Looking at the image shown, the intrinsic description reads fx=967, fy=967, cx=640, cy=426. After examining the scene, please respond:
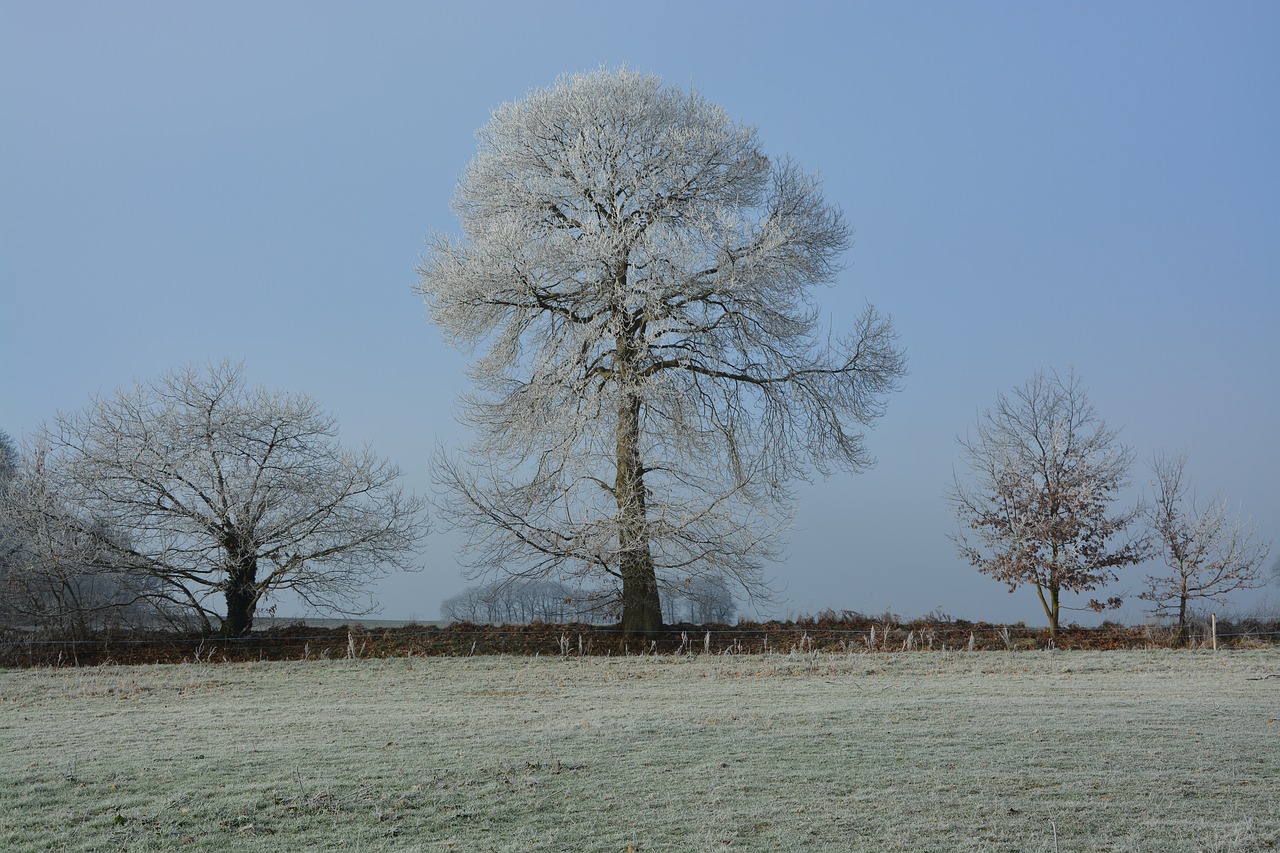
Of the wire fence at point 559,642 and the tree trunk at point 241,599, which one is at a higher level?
the tree trunk at point 241,599

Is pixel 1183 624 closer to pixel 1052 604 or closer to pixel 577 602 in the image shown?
pixel 1052 604

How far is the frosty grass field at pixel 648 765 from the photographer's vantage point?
6004 mm

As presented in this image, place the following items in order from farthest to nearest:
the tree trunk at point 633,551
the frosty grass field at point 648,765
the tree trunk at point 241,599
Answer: the tree trunk at point 241,599, the tree trunk at point 633,551, the frosty grass field at point 648,765

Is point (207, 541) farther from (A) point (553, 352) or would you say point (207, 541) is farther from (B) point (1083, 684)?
(B) point (1083, 684)

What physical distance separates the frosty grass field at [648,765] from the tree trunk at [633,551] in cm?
377

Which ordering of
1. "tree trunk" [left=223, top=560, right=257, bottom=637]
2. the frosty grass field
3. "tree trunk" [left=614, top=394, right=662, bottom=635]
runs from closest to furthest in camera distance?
1. the frosty grass field
2. "tree trunk" [left=614, top=394, right=662, bottom=635]
3. "tree trunk" [left=223, top=560, right=257, bottom=637]

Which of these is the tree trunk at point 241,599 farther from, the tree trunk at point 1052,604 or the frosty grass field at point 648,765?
the tree trunk at point 1052,604

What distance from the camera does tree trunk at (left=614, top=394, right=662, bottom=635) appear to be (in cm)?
1653

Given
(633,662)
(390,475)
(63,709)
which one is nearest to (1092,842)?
(633,662)

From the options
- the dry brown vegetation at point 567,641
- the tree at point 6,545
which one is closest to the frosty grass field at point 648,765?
the dry brown vegetation at point 567,641

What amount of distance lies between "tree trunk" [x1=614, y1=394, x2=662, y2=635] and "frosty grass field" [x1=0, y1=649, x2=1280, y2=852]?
377cm

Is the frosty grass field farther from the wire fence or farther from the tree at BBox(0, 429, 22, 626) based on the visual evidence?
the tree at BBox(0, 429, 22, 626)

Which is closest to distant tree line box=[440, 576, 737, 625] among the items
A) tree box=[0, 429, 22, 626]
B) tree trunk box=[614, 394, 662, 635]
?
tree trunk box=[614, 394, 662, 635]

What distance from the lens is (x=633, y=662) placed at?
1517 cm
